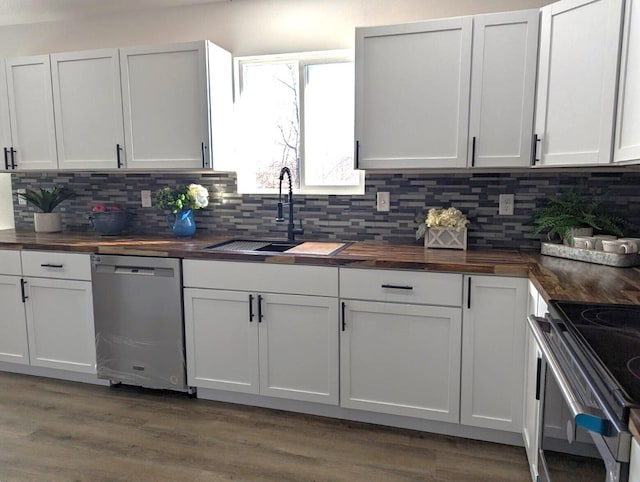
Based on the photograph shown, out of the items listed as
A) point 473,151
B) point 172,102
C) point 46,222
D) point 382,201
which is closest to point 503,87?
point 473,151

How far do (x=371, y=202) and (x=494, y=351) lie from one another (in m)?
1.12

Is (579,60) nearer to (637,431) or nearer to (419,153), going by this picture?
(419,153)

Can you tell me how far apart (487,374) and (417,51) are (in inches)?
63.2

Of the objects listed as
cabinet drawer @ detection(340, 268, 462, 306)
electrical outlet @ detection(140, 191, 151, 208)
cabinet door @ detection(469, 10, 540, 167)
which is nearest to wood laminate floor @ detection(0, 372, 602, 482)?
cabinet drawer @ detection(340, 268, 462, 306)

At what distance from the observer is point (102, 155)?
296 centimetres

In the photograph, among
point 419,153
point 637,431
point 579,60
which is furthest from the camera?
point 419,153

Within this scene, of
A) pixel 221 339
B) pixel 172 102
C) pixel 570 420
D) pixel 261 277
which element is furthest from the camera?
pixel 172 102

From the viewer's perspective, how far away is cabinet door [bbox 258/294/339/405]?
7.86 ft

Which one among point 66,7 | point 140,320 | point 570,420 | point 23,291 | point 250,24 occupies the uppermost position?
point 66,7

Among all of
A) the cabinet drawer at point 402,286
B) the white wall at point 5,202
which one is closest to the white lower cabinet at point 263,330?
the cabinet drawer at point 402,286

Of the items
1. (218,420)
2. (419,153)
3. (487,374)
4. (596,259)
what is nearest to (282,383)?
(218,420)

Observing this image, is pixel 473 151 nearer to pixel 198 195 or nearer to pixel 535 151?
pixel 535 151

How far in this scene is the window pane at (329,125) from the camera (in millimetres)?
2889

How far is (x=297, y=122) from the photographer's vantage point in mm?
3018
